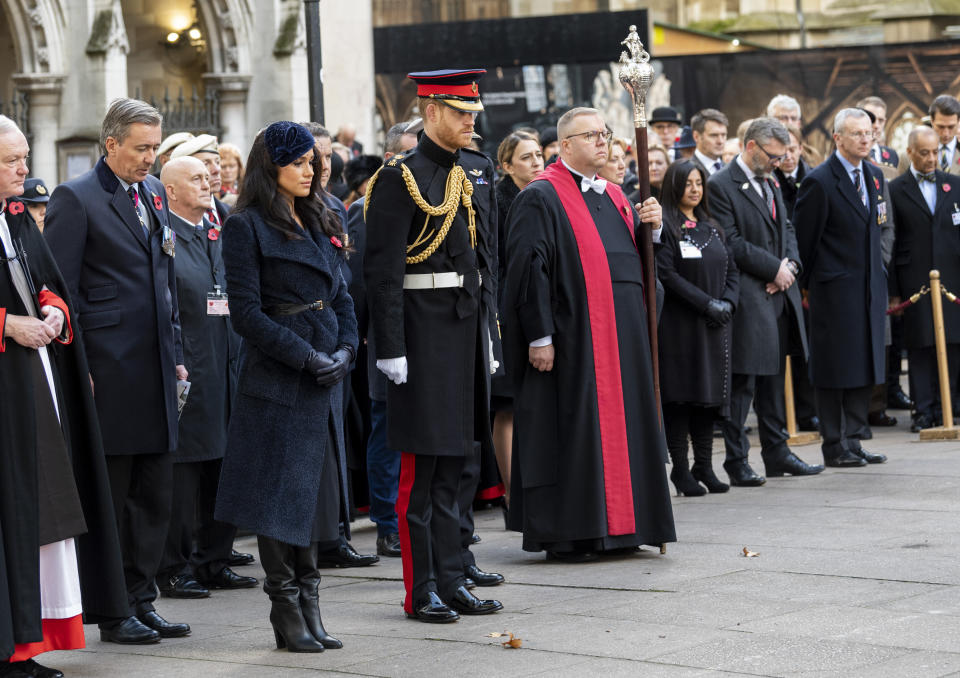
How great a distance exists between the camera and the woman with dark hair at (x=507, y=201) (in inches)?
378

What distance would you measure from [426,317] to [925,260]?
7.11 m

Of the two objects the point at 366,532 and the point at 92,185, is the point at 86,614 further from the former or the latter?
the point at 366,532

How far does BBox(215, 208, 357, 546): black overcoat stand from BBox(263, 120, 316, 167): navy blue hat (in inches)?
9.1

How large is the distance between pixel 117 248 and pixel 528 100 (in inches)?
504

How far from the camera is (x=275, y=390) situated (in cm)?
656

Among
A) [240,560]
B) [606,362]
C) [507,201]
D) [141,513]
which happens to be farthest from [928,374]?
[141,513]

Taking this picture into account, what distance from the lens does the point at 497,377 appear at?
9406mm

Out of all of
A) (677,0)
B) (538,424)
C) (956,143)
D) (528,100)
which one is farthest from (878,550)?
(677,0)

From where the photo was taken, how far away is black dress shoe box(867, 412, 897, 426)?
44.5ft

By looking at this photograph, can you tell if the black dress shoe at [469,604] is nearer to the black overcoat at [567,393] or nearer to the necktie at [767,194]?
the black overcoat at [567,393]

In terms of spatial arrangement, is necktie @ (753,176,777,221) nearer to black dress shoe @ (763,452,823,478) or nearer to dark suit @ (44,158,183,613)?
black dress shoe @ (763,452,823,478)

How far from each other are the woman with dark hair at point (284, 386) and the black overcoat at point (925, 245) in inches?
292

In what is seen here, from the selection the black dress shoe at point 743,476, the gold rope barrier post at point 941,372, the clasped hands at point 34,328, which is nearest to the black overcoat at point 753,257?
the black dress shoe at point 743,476

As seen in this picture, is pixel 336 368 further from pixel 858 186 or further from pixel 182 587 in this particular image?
pixel 858 186
